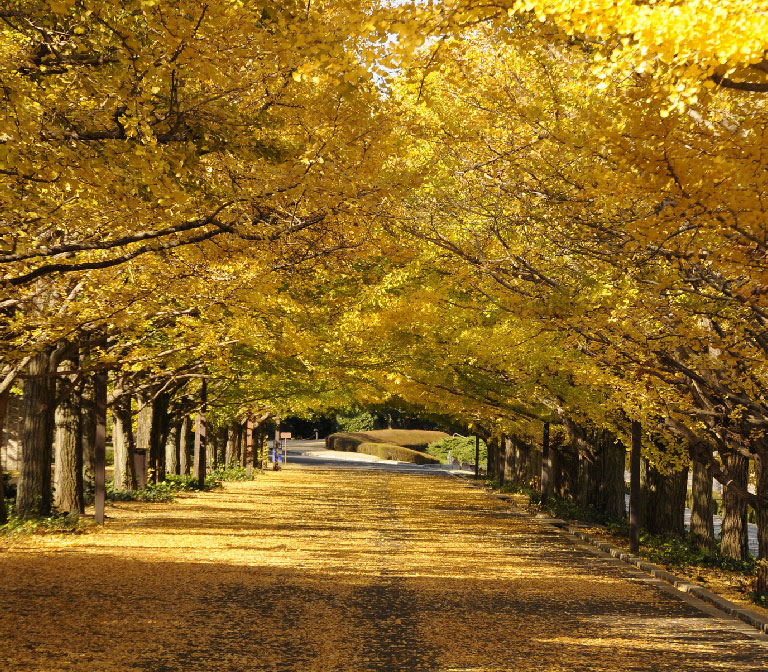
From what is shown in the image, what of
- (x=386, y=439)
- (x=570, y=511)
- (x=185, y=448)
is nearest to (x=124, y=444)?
(x=570, y=511)

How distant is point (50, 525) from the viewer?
60.3ft

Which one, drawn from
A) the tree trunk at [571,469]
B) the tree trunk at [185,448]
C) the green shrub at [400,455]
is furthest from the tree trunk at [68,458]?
the green shrub at [400,455]

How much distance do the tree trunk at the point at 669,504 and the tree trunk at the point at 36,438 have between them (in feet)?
43.6

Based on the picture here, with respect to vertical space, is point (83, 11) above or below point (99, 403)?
above

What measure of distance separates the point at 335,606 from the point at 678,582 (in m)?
6.23

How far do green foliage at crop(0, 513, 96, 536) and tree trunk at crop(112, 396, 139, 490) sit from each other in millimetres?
7147

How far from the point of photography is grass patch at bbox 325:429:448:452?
97.1 m

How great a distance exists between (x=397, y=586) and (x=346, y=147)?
18.9ft

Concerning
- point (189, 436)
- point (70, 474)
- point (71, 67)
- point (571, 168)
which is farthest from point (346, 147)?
point (189, 436)

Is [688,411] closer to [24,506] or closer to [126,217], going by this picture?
[126,217]

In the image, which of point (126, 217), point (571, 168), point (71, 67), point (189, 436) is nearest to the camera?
point (71, 67)

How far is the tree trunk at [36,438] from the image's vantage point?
1834cm

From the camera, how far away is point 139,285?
51.7 ft

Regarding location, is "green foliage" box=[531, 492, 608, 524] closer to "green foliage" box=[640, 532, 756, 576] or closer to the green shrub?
"green foliage" box=[640, 532, 756, 576]
